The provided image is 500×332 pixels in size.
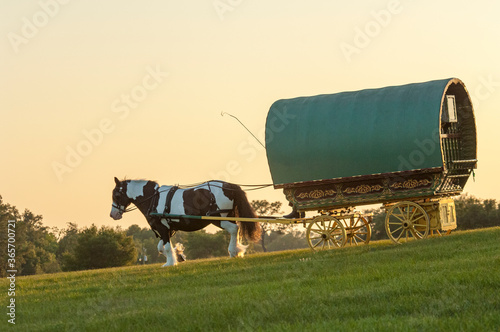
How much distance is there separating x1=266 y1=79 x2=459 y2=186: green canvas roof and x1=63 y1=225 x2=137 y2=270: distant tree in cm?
2026

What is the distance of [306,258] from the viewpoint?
17125 mm

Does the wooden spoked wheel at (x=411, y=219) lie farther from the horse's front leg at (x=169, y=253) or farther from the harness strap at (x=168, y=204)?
the harness strap at (x=168, y=204)

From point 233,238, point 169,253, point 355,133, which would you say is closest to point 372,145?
point 355,133

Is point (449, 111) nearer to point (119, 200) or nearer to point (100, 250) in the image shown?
point (119, 200)

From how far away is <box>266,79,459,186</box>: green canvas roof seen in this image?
17.8 m

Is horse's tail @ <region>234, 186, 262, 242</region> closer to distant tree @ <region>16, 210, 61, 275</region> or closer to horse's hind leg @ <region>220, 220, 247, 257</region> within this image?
horse's hind leg @ <region>220, 220, 247, 257</region>

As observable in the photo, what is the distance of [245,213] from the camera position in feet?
68.8

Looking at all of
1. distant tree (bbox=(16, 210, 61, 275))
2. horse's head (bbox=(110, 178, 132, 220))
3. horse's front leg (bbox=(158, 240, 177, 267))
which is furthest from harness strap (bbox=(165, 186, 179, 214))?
distant tree (bbox=(16, 210, 61, 275))

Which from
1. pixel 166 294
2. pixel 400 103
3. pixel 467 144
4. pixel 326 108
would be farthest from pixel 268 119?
pixel 166 294

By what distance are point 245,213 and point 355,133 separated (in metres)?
4.14

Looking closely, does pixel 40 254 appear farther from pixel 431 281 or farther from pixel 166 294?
pixel 431 281

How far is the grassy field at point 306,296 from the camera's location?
9.77 meters

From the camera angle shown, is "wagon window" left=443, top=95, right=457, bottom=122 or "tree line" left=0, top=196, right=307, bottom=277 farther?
"tree line" left=0, top=196, right=307, bottom=277

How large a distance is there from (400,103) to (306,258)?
416 centimetres
